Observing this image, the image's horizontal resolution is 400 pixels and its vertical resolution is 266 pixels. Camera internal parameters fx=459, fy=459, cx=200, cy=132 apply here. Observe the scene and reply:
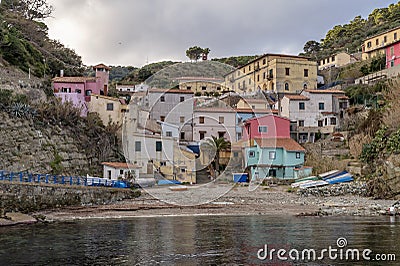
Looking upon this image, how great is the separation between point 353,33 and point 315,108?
51.7m

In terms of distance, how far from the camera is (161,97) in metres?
47.1

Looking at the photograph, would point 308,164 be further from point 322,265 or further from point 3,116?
point 322,265

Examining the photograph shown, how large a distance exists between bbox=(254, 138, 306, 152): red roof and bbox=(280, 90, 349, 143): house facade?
4645 millimetres

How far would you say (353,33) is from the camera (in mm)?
93250

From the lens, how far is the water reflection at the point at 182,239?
44.2 feet

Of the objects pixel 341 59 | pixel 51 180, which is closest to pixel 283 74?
pixel 341 59

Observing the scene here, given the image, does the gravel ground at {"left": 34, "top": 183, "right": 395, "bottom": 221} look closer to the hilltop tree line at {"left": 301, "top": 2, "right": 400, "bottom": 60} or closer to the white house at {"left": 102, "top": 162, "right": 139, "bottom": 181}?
the white house at {"left": 102, "top": 162, "right": 139, "bottom": 181}

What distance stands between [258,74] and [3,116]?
119ft

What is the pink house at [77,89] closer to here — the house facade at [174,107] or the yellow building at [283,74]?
the house facade at [174,107]

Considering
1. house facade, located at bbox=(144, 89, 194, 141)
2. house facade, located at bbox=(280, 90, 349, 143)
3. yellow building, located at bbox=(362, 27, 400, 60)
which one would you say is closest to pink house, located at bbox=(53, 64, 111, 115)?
house facade, located at bbox=(144, 89, 194, 141)

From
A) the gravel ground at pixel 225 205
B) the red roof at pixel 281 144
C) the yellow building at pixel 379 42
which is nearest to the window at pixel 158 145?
the gravel ground at pixel 225 205

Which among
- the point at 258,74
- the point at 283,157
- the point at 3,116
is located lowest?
the point at 283,157

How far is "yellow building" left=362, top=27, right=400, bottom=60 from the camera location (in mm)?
64250

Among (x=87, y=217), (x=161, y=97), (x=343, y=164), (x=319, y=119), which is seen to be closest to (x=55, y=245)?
(x=87, y=217)
